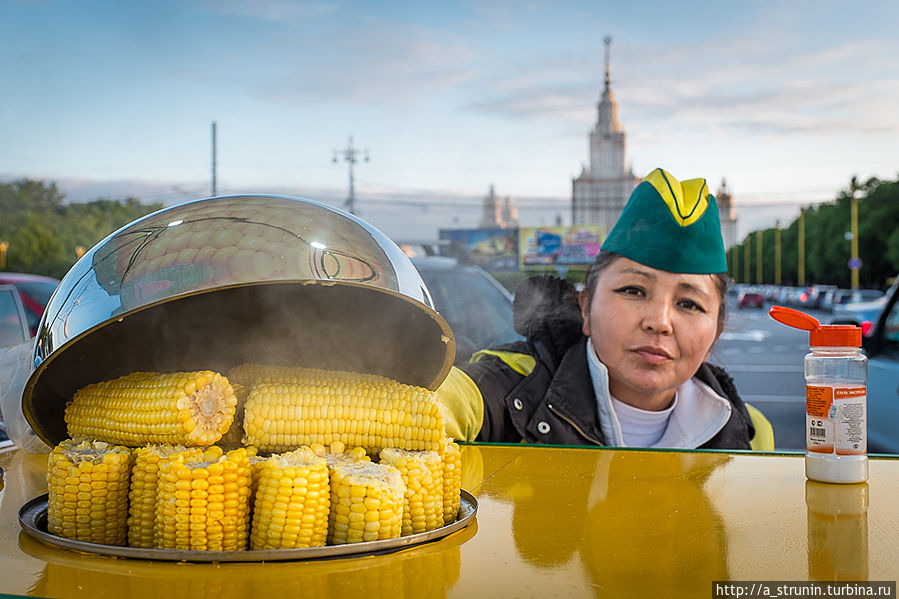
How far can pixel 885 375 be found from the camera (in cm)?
482

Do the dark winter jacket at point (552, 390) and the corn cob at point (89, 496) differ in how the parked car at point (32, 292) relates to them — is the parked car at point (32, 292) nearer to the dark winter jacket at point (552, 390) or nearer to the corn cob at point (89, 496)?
the dark winter jacket at point (552, 390)

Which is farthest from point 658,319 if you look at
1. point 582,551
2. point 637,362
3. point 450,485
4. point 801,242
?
point 801,242

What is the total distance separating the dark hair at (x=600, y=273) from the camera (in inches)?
85.7

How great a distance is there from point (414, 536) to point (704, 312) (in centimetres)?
137

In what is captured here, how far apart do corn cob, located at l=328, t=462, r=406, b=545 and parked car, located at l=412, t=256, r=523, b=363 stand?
Result: 6.47ft

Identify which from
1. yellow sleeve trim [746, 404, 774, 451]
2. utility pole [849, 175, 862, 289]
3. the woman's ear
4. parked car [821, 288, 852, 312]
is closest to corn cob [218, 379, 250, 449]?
the woman's ear

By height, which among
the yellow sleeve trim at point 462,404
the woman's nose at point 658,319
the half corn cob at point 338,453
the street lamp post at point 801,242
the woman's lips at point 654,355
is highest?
the street lamp post at point 801,242

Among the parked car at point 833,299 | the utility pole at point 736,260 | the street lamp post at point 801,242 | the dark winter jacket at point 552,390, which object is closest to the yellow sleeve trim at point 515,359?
the dark winter jacket at point 552,390

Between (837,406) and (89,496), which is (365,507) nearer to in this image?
(89,496)

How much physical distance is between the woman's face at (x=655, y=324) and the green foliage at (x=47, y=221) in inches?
1110

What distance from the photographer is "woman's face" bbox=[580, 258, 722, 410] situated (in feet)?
6.81

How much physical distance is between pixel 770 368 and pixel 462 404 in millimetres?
10435

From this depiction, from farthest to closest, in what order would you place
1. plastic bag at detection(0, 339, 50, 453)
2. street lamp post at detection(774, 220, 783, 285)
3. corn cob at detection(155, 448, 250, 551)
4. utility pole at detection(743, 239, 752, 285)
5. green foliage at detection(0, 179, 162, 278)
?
utility pole at detection(743, 239, 752, 285) → street lamp post at detection(774, 220, 783, 285) → green foliage at detection(0, 179, 162, 278) → plastic bag at detection(0, 339, 50, 453) → corn cob at detection(155, 448, 250, 551)

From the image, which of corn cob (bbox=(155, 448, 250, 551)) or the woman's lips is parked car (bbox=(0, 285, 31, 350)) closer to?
the woman's lips
